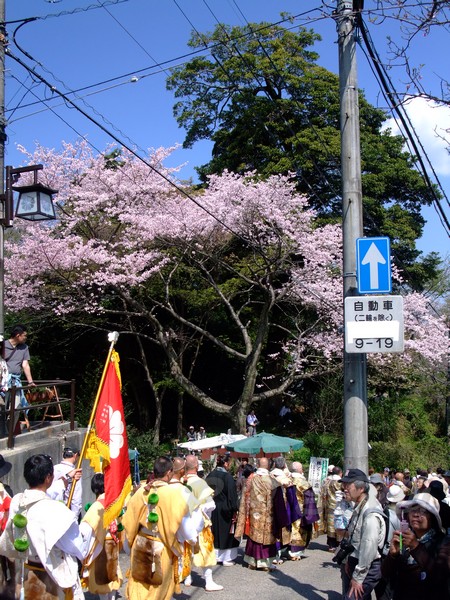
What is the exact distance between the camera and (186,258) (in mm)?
21547

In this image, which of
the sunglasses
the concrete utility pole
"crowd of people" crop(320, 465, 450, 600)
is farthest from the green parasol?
the sunglasses

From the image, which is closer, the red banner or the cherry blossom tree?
the red banner

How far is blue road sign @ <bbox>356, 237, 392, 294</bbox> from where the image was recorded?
692cm

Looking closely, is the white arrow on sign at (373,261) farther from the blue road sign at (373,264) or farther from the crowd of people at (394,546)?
the crowd of people at (394,546)

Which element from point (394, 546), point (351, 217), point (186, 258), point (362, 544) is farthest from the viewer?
point (186, 258)

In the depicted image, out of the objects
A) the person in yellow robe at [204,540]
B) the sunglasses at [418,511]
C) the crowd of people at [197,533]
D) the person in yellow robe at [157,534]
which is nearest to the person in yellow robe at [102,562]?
the crowd of people at [197,533]

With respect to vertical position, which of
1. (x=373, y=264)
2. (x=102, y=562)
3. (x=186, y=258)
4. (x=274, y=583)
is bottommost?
(x=274, y=583)

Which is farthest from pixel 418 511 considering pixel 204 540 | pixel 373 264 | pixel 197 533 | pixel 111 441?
pixel 204 540

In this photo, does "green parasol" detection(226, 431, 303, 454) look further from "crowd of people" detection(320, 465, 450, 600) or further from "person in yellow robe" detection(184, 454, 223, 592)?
"crowd of people" detection(320, 465, 450, 600)

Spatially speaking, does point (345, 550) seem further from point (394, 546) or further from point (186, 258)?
point (186, 258)

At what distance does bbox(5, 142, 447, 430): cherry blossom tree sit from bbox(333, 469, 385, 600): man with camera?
42.5 feet

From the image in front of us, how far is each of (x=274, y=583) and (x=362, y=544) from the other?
315 cm

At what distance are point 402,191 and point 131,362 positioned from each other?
1216 cm

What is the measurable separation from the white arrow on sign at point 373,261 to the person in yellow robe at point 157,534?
284 cm
